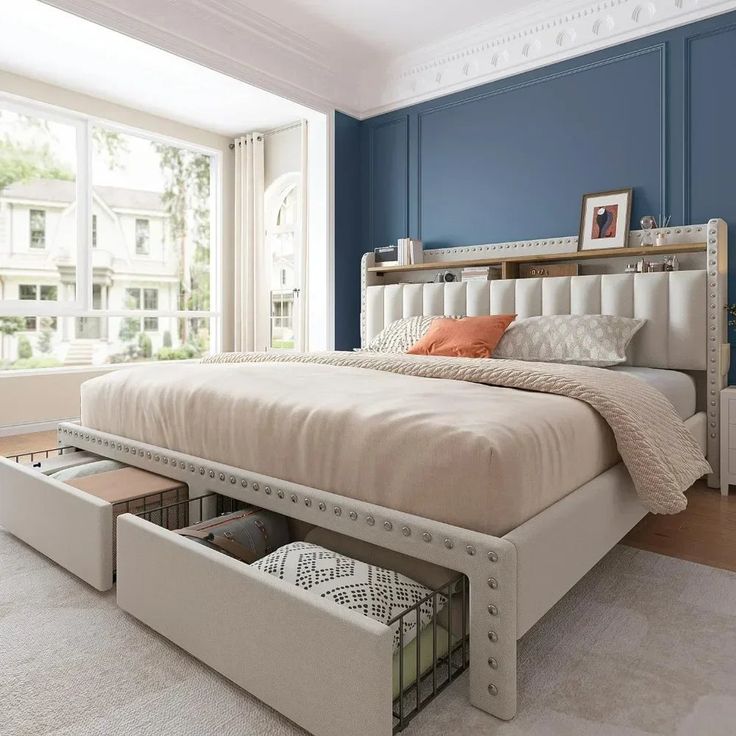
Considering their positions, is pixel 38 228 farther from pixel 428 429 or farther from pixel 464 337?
pixel 428 429

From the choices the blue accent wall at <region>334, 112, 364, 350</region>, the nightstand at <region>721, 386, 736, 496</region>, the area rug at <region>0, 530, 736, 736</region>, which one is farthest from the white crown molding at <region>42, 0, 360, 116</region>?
the nightstand at <region>721, 386, 736, 496</region>

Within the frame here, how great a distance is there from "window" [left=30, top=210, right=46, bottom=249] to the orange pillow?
304cm

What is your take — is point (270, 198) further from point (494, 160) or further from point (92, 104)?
point (494, 160)

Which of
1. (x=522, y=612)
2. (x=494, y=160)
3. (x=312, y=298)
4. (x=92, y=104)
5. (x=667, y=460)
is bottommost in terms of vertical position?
(x=522, y=612)

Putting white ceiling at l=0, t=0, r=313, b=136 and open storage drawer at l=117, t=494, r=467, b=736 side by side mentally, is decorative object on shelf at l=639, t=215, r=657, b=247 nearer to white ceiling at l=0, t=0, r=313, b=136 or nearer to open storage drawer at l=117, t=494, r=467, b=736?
white ceiling at l=0, t=0, r=313, b=136

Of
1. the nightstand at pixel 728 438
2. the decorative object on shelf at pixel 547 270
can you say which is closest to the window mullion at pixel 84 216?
the decorative object on shelf at pixel 547 270

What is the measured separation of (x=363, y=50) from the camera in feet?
14.9

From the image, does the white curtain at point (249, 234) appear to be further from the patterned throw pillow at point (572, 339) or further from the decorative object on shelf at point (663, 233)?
the decorative object on shelf at point (663, 233)

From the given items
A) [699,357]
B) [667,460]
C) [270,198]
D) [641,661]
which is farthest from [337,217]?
[641,661]

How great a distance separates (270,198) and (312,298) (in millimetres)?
1275

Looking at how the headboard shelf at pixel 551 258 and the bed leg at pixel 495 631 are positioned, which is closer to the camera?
the bed leg at pixel 495 631

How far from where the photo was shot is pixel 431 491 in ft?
4.68

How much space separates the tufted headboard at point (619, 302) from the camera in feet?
10.4

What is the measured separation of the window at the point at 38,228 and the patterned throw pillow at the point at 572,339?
3503 mm
